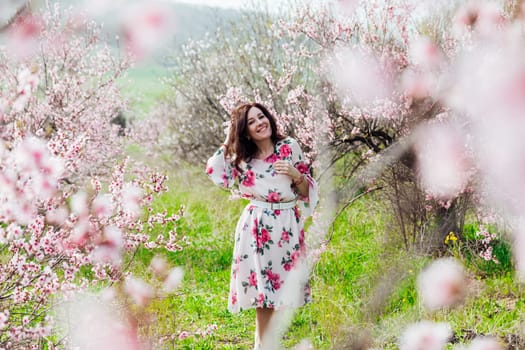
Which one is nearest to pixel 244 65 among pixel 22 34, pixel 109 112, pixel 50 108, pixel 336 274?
pixel 109 112

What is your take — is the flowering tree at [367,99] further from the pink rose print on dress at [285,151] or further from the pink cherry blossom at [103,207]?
the pink cherry blossom at [103,207]

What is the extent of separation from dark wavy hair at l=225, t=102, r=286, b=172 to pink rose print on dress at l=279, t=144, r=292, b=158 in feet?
0.26

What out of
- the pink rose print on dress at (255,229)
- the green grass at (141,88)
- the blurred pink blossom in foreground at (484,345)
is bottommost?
the blurred pink blossom in foreground at (484,345)

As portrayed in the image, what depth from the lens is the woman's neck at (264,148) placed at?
3420 mm

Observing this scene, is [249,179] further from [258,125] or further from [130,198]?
[130,198]

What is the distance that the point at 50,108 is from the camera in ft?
21.9

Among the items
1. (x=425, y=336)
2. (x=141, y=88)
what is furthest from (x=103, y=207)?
(x=141, y=88)

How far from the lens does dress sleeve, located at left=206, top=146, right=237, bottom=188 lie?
11.2 feet

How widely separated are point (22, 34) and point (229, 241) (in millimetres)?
4140

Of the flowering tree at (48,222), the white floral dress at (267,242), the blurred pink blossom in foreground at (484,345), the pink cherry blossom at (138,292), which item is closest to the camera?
the flowering tree at (48,222)

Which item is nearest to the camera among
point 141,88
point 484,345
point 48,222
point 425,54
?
point 484,345

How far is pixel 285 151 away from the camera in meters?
3.39

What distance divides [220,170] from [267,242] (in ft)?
1.69

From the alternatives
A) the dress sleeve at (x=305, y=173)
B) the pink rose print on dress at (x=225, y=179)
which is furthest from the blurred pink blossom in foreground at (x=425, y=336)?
the pink rose print on dress at (x=225, y=179)
